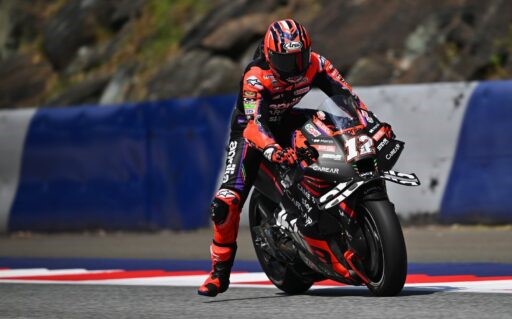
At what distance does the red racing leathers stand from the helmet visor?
11 cm

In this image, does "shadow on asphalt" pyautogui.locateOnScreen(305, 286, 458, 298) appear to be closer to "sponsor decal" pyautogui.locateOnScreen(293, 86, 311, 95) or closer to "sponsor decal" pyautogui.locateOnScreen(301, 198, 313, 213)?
"sponsor decal" pyautogui.locateOnScreen(301, 198, 313, 213)

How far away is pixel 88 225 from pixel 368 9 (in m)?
6.33

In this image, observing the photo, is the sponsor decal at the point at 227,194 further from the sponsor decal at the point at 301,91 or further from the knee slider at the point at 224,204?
the sponsor decal at the point at 301,91

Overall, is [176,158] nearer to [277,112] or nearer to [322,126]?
[277,112]

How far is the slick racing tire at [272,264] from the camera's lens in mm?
7766

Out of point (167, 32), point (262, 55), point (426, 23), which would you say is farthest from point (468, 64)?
point (262, 55)

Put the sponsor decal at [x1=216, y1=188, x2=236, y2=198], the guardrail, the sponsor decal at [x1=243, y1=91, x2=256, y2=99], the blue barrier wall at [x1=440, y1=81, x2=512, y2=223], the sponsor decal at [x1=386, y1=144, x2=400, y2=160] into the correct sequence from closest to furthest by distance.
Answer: the sponsor decal at [x1=386, y1=144, x2=400, y2=160] → the sponsor decal at [x1=243, y1=91, x2=256, y2=99] → the sponsor decal at [x1=216, y1=188, x2=236, y2=198] → the blue barrier wall at [x1=440, y1=81, x2=512, y2=223] → the guardrail

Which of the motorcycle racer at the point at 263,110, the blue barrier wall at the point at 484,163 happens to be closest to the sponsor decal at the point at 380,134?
the motorcycle racer at the point at 263,110

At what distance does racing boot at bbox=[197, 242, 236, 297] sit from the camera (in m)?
7.72

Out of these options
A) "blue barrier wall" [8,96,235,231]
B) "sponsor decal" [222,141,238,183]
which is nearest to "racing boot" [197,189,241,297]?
"sponsor decal" [222,141,238,183]

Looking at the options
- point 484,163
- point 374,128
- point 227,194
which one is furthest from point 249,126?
point 484,163

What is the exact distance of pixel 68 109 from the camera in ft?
50.6

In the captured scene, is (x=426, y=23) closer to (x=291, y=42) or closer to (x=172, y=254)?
(x=172, y=254)

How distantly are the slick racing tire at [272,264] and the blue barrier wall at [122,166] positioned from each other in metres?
5.99
